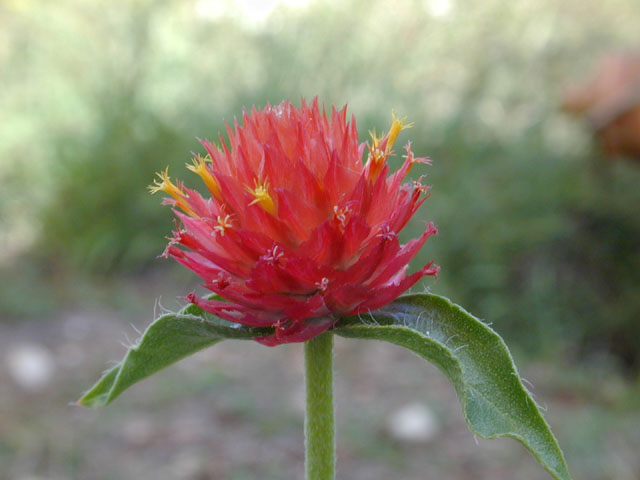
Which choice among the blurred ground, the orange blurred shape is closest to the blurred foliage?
the orange blurred shape

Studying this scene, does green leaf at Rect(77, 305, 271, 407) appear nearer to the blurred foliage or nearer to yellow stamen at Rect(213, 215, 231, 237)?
yellow stamen at Rect(213, 215, 231, 237)

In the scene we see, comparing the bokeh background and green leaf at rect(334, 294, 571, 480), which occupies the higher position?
the bokeh background

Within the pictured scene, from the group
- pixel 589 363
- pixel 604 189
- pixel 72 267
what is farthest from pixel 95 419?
pixel 604 189

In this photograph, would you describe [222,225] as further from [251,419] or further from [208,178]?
[251,419]

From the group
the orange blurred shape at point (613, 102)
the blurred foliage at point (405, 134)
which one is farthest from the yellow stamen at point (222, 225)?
the orange blurred shape at point (613, 102)

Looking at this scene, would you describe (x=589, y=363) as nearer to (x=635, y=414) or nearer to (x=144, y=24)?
(x=635, y=414)

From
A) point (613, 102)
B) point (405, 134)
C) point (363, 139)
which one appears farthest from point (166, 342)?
point (613, 102)
